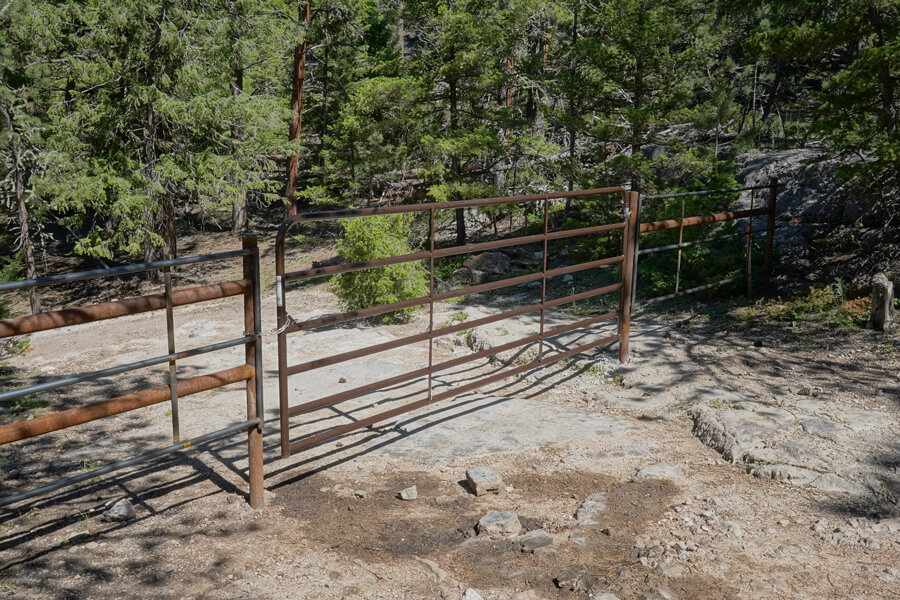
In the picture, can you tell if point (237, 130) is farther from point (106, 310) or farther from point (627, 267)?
point (106, 310)

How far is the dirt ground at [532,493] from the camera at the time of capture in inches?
130

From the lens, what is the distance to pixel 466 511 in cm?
407

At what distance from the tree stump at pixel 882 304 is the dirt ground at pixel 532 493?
0.79 feet

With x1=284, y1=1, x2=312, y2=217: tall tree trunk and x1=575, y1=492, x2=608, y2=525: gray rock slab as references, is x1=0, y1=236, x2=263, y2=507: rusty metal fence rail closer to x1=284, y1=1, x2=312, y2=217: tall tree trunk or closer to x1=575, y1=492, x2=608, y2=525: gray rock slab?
x1=575, y1=492, x2=608, y2=525: gray rock slab

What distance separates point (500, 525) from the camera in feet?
12.4

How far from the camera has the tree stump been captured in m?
6.97

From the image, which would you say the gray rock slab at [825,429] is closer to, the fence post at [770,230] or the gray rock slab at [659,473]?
the gray rock slab at [659,473]

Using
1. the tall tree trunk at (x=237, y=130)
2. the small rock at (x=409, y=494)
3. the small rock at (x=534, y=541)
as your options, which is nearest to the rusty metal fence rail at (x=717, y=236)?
the small rock at (x=409, y=494)

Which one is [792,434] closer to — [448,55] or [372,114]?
[448,55]

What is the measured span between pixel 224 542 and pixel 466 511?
1.33 metres

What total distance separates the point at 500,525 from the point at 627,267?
3.36 m

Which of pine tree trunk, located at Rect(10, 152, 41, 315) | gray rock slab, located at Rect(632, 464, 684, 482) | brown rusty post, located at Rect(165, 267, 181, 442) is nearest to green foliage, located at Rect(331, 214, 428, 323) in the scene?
gray rock slab, located at Rect(632, 464, 684, 482)

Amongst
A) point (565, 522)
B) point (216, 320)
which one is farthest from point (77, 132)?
point (565, 522)

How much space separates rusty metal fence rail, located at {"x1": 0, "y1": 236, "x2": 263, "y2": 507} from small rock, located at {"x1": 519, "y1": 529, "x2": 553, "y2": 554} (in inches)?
61.0
